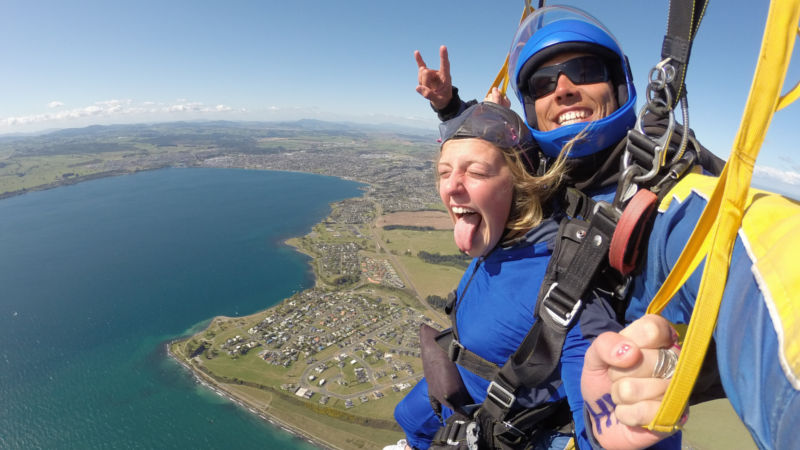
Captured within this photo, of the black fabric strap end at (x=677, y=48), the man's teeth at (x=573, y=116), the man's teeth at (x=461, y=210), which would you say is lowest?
the man's teeth at (x=461, y=210)

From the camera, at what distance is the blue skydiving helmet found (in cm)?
153

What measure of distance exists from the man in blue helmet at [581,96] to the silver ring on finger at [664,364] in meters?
0.96

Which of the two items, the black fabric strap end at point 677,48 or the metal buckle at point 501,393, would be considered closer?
the black fabric strap end at point 677,48

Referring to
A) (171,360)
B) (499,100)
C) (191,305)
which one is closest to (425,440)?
(499,100)

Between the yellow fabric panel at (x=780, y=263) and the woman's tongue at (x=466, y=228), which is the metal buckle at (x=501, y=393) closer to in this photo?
the woman's tongue at (x=466, y=228)

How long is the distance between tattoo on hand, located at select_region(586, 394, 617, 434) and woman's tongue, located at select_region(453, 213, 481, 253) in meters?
0.94

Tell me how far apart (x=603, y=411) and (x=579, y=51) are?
1.52m

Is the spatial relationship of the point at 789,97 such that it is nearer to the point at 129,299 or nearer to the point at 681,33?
the point at 681,33

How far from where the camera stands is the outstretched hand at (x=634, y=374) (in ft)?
2.32

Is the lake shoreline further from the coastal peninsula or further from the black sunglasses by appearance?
the black sunglasses

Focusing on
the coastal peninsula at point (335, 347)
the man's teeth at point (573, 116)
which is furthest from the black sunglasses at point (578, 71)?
the coastal peninsula at point (335, 347)

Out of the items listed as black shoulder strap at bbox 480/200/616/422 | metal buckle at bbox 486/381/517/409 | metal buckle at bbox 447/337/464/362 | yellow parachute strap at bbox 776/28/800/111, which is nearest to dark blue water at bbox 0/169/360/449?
metal buckle at bbox 447/337/464/362

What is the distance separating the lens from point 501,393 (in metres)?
1.73

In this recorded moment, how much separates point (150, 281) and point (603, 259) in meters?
47.1
